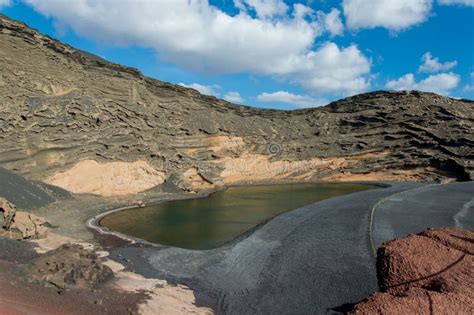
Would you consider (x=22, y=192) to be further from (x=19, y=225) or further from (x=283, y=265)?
(x=283, y=265)

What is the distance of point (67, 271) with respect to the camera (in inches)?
436

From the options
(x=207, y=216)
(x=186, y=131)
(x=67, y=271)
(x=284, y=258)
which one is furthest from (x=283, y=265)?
(x=186, y=131)

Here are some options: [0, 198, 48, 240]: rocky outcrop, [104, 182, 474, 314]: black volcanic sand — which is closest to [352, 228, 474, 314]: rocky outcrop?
[104, 182, 474, 314]: black volcanic sand

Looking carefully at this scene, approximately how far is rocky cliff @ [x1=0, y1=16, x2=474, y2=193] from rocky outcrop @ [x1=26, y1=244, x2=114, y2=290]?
61.1ft

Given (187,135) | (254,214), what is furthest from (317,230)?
(187,135)

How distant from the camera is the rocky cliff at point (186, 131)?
3014 centimetres

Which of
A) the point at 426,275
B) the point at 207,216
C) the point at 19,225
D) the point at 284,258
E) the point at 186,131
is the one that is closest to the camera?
the point at 426,275

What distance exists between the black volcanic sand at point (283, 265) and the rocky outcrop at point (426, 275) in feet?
9.48

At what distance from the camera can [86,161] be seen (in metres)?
31.1

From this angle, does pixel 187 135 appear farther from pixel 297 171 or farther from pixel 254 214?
pixel 254 214

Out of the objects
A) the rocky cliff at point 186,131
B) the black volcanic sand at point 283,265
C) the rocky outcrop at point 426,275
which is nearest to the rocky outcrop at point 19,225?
the black volcanic sand at point 283,265

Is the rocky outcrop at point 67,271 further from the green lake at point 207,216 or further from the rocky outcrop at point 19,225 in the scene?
the green lake at point 207,216

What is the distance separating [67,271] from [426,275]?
9051mm

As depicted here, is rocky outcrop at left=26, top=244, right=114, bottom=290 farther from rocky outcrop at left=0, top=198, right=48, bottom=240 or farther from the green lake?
the green lake
